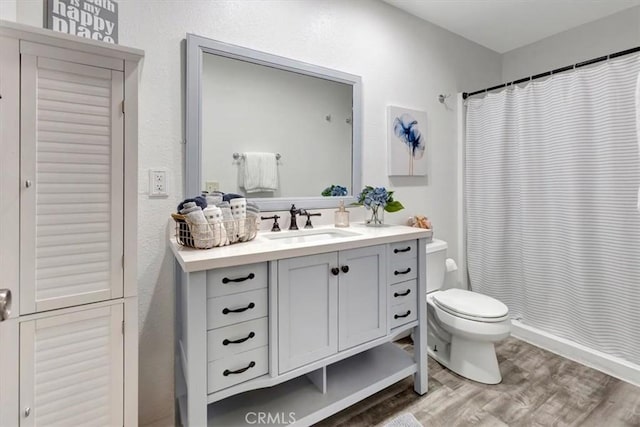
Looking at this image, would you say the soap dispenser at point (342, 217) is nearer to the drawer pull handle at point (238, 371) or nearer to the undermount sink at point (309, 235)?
the undermount sink at point (309, 235)

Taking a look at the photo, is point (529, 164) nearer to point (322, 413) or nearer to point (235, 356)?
point (322, 413)

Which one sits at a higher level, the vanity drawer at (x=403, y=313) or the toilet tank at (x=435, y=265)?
the toilet tank at (x=435, y=265)

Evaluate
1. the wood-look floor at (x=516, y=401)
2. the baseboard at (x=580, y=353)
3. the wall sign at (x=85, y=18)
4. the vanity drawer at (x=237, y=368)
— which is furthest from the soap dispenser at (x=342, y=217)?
the baseboard at (x=580, y=353)

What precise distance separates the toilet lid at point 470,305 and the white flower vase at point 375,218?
2.07 feet

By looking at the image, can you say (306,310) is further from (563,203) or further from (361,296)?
(563,203)

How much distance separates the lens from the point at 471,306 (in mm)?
1858

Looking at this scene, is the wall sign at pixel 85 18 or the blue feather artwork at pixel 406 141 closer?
the wall sign at pixel 85 18

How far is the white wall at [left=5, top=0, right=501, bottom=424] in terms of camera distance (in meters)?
1.41

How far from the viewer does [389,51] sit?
7.17 ft

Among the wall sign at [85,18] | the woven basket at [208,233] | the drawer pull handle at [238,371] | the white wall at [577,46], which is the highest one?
the white wall at [577,46]

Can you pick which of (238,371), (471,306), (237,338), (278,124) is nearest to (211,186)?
(278,124)

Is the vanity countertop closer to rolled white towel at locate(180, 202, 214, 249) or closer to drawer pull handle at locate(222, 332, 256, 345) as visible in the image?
rolled white towel at locate(180, 202, 214, 249)

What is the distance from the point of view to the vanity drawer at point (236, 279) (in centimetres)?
111

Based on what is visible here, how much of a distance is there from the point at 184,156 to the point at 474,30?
8.29ft
